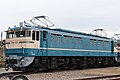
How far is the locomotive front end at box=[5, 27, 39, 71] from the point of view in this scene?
18.9 meters

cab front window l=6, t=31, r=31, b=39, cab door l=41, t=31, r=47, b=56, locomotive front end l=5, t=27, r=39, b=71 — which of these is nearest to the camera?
locomotive front end l=5, t=27, r=39, b=71

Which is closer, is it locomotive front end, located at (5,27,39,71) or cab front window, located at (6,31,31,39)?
locomotive front end, located at (5,27,39,71)

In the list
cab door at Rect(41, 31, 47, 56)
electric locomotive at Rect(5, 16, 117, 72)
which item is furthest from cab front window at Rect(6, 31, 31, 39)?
cab door at Rect(41, 31, 47, 56)

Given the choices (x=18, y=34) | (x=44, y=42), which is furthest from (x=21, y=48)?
(x=44, y=42)

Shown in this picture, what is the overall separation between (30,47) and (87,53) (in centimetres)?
831

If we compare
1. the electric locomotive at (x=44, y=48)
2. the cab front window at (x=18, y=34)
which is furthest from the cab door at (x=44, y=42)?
the cab front window at (x=18, y=34)

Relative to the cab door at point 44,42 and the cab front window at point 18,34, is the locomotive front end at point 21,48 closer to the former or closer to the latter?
the cab front window at point 18,34

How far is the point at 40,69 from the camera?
66.3ft

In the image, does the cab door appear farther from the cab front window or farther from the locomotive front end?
the cab front window

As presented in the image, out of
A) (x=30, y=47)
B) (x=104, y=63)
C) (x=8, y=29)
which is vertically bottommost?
(x=104, y=63)

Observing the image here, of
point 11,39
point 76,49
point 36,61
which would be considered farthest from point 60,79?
point 76,49

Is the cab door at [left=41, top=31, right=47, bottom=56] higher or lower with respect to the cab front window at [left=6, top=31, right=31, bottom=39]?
Result: lower

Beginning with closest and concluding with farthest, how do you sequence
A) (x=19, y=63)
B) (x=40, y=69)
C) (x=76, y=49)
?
(x=19, y=63) → (x=40, y=69) → (x=76, y=49)

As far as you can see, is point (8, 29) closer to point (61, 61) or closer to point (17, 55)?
point (17, 55)
